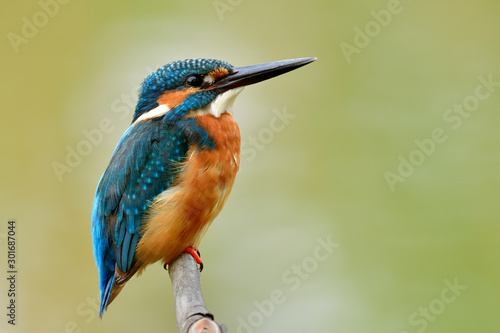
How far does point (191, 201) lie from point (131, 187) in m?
0.26

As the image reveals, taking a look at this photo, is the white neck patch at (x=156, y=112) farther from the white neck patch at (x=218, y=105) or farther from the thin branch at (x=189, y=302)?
the thin branch at (x=189, y=302)

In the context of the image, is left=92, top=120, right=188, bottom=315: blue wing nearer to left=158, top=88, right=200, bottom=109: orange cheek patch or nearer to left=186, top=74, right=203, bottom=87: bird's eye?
left=158, top=88, right=200, bottom=109: orange cheek patch

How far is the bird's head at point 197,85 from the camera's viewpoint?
267cm

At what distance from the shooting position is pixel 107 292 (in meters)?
2.71

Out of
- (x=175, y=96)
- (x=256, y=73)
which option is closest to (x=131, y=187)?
(x=175, y=96)

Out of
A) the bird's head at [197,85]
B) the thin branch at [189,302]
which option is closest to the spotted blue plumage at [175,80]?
the bird's head at [197,85]

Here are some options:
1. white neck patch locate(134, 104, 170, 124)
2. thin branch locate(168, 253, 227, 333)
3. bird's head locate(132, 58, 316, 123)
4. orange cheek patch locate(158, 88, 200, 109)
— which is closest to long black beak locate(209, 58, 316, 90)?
bird's head locate(132, 58, 316, 123)

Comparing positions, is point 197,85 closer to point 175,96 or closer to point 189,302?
point 175,96

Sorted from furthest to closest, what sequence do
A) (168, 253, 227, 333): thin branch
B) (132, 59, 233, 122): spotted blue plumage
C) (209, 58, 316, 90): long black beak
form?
(132, 59, 233, 122): spotted blue plumage → (209, 58, 316, 90): long black beak → (168, 253, 227, 333): thin branch

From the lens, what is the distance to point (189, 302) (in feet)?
6.22

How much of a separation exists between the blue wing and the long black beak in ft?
0.96

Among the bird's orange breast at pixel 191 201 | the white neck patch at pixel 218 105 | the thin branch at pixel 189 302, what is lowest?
the thin branch at pixel 189 302

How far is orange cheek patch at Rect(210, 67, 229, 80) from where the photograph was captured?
268 centimetres

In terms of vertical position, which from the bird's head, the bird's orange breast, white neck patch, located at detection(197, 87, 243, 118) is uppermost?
the bird's head
